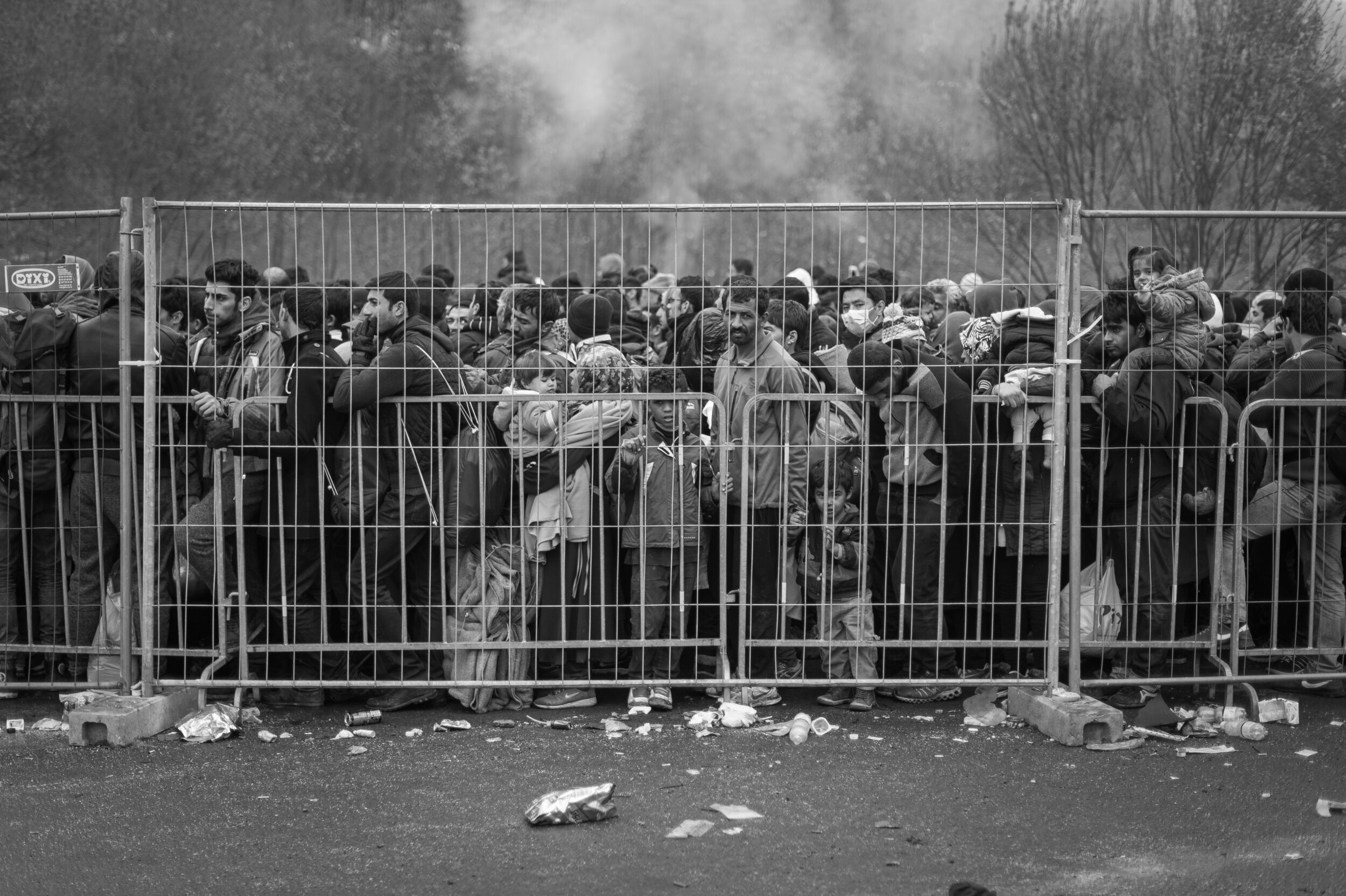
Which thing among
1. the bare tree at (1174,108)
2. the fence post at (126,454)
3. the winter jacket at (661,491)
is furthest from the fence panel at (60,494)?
the bare tree at (1174,108)

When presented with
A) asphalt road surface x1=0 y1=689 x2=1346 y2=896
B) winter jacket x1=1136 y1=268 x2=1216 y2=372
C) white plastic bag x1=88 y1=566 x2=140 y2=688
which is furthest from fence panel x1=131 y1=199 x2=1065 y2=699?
winter jacket x1=1136 y1=268 x2=1216 y2=372

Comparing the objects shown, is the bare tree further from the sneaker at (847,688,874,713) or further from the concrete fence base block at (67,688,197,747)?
the concrete fence base block at (67,688,197,747)

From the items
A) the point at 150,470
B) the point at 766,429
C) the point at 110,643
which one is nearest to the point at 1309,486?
the point at 766,429

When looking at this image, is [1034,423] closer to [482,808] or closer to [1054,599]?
[1054,599]

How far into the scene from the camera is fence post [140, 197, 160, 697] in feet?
21.1

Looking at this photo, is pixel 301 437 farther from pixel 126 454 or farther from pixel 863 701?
pixel 863 701

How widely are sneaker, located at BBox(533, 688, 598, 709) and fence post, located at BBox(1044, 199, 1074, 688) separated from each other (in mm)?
2235

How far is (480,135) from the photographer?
85.0 feet

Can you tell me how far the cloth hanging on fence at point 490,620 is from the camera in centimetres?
695

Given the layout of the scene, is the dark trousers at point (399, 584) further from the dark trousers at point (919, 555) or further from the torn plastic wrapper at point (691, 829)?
the dark trousers at point (919, 555)

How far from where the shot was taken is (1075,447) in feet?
21.5

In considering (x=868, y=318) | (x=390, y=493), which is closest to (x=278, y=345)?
(x=390, y=493)

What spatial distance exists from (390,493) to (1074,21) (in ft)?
49.2

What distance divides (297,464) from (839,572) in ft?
8.88
